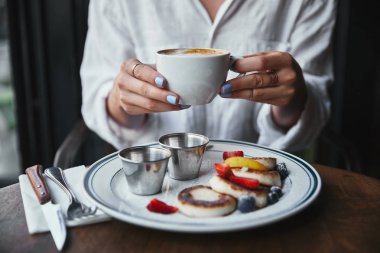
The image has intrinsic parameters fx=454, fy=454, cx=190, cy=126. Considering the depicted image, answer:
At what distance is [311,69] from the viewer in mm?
1411

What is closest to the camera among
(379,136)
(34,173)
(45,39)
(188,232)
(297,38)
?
(188,232)

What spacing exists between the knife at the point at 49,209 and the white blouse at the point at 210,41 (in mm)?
464

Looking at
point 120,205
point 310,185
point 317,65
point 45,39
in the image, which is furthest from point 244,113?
point 45,39

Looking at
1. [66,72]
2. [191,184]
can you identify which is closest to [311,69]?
[191,184]

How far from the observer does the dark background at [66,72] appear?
6.00ft

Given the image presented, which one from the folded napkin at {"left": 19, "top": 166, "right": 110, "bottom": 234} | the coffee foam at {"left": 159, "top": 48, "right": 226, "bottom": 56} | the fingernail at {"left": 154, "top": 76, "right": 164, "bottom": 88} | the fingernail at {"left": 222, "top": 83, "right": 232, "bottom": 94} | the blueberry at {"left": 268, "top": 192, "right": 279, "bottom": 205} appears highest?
the coffee foam at {"left": 159, "top": 48, "right": 226, "bottom": 56}

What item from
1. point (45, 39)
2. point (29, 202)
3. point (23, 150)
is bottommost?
point (23, 150)

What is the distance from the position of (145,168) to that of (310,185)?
293 millimetres

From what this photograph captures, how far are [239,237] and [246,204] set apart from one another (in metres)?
0.06

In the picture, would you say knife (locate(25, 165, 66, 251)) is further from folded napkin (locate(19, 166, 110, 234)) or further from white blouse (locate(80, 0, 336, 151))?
white blouse (locate(80, 0, 336, 151))

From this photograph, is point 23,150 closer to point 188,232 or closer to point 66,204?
point 66,204

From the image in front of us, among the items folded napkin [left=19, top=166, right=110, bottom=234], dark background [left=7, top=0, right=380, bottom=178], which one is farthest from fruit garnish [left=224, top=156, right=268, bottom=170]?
dark background [left=7, top=0, right=380, bottom=178]

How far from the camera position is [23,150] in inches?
76.4

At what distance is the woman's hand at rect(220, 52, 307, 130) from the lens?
91 centimetres
